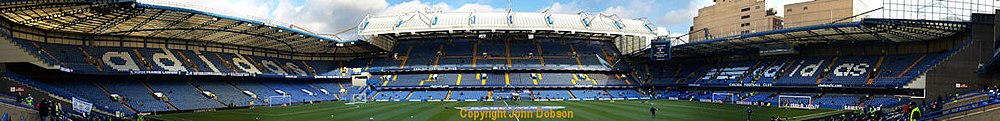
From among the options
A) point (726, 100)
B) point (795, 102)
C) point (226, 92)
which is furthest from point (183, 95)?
point (795, 102)

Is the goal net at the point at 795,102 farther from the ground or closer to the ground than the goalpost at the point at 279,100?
closer to the ground

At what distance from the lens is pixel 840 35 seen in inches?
2282

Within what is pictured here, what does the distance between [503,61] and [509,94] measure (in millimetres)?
8435

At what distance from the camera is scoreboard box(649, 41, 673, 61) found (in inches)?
2902

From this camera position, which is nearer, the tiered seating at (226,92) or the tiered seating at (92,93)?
the tiered seating at (92,93)

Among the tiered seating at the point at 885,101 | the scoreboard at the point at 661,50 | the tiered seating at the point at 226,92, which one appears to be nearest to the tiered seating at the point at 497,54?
the scoreboard at the point at 661,50

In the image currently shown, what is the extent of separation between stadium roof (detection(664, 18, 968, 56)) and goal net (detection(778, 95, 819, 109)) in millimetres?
4825

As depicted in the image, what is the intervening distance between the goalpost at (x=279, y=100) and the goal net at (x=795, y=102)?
123ft

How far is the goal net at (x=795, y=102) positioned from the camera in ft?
178

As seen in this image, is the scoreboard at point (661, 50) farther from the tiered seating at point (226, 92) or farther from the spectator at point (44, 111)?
the spectator at point (44, 111)

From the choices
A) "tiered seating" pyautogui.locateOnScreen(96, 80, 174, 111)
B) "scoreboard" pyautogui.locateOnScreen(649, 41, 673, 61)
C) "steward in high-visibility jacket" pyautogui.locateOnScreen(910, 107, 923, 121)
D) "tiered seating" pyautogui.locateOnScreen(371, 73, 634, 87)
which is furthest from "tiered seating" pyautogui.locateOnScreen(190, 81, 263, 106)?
"steward in high-visibility jacket" pyautogui.locateOnScreen(910, 107, 923, 121)

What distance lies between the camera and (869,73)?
60094 mm

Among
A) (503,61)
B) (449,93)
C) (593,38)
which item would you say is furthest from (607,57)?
(449,93)

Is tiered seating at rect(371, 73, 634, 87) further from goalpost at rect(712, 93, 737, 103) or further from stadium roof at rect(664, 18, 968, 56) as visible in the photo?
goalpost at rect(712, 93, 737, 103)
